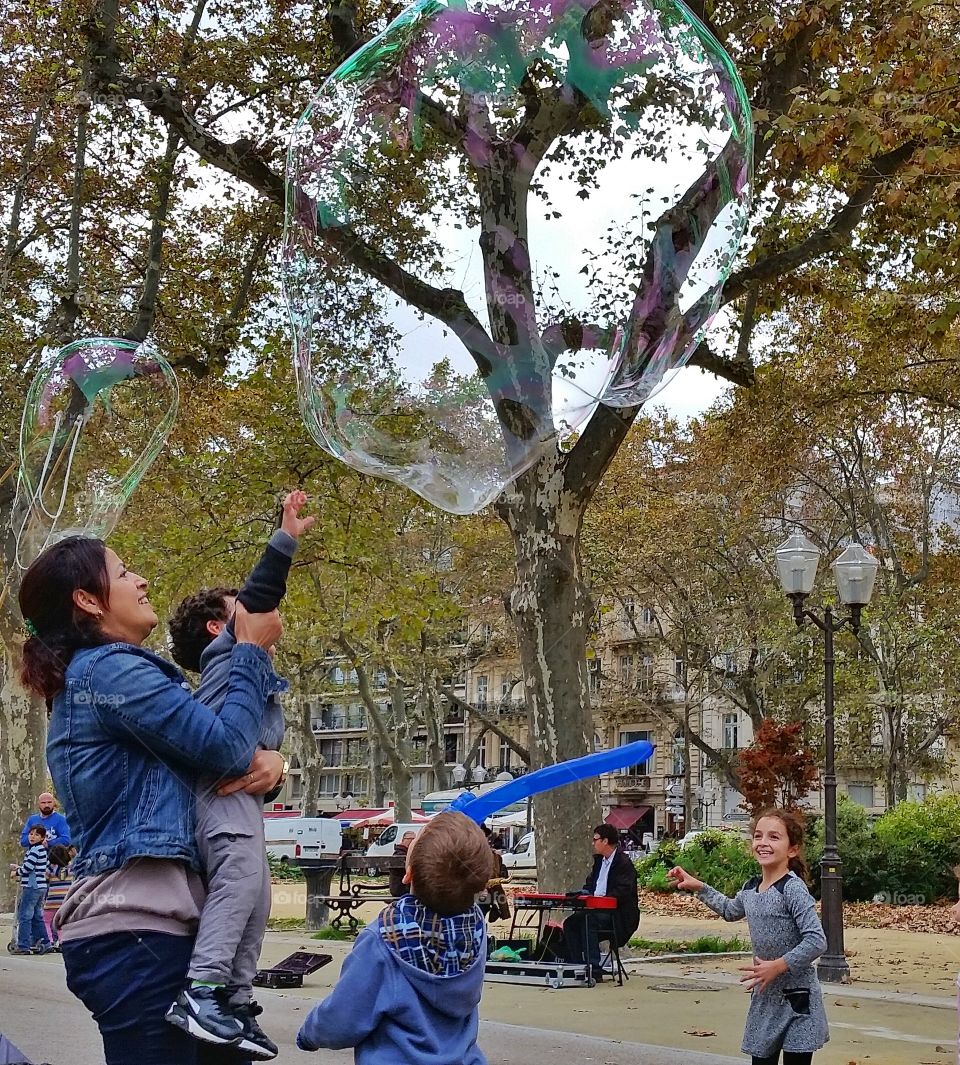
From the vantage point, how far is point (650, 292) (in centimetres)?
644

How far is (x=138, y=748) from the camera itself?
2.52m

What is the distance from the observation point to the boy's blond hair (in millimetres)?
3164

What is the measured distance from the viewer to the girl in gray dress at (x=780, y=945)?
511cm

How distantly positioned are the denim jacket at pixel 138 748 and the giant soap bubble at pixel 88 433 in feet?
20.3

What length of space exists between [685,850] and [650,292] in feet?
63.8

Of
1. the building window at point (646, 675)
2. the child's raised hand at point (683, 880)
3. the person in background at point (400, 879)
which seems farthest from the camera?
the building window at point (646, 675)

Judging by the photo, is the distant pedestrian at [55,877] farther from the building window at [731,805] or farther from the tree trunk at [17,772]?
the building window at [731,805]

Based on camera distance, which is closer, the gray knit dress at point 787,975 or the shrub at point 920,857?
the gray knit dress at point 787,975

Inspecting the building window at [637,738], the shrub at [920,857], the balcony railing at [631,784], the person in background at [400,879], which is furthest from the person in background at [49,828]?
the balcony railing at [631,784]

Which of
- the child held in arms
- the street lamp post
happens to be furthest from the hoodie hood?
the street lamp post

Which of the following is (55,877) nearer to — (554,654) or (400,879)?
(554,654)

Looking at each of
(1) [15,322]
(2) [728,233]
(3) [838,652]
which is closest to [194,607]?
Result: (2) [728,233]

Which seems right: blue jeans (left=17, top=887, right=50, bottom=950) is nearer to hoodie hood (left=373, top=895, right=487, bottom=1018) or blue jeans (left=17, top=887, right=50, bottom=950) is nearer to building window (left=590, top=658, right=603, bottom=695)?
hoodie hood (left=373, top=895, right=487, bottom=1018)

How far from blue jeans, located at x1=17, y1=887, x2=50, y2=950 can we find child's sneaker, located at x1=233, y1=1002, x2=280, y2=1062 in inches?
511
